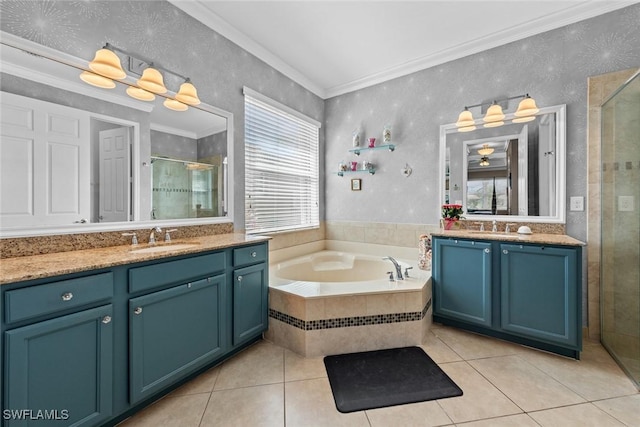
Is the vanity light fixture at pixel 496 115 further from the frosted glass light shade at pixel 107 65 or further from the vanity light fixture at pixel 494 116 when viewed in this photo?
the frosted glass light shade at pixel 107 65

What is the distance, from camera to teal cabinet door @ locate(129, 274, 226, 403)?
1.45 m

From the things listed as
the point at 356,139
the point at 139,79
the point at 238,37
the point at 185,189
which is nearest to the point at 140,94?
the point at 139,79

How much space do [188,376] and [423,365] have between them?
5.30 feet

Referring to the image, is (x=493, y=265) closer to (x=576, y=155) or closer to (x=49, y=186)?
(x=576, y=155)

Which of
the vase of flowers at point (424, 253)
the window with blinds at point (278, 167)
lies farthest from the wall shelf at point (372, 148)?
the vase of flowers at point (424, 253)

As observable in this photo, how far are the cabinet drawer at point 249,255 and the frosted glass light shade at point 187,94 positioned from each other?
4.14 ft

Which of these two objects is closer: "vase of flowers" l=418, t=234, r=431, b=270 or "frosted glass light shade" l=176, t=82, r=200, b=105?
"frosted glass light shade" l=176, t=82, r=200, b=105

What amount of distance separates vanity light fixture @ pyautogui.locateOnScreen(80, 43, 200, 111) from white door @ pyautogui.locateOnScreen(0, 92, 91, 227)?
0.88 feet

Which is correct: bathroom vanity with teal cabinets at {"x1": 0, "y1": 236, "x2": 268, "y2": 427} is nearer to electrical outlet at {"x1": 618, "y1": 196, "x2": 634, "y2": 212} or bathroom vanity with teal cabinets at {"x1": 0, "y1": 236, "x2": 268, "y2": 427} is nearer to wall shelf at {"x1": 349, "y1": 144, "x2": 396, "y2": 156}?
wall shelf at {"x1": 349, "y1": 144, "x2": 396, "y2": 156}

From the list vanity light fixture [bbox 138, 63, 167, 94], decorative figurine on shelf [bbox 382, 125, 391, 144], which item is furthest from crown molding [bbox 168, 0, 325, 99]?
decorative figurine on shelf [bbox 382, 125, 391, 144]

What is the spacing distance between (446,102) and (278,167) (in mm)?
2022

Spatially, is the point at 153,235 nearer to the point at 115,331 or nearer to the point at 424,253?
the point at 115,331

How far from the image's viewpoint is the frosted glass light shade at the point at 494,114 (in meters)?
2.63

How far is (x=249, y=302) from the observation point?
7.03 feet
